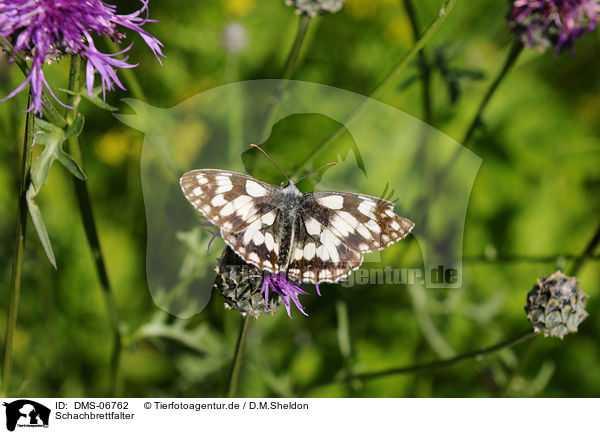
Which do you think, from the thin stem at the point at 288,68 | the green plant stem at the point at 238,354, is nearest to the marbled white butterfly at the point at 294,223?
the green plant stem at the point at 238,354

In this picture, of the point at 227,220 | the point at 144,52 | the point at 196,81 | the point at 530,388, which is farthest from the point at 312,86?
the point at 530,388

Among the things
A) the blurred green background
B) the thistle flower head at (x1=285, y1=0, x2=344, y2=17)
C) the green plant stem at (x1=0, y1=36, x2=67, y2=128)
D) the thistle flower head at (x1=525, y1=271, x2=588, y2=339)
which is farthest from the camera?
the blurred green background

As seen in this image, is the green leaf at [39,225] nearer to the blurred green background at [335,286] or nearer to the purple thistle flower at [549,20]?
the blurred green background at [335,286]

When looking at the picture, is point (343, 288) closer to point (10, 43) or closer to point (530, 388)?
point (530, 388)

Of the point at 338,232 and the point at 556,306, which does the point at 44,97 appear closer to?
the point at 338,232

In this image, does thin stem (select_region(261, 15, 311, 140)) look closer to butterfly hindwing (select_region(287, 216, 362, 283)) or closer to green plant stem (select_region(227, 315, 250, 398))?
butterfly hindwing (select_region(287, 216, 362, 283))

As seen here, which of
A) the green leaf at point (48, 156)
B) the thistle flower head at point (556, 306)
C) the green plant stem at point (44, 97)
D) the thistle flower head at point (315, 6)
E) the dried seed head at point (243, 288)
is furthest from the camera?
the thistle flower head at point (315, 6)

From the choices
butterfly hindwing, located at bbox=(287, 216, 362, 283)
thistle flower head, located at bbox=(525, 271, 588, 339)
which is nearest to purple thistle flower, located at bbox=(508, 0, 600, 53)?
thistle flower head, located at bbox=(525, 271, 588, 339)
